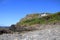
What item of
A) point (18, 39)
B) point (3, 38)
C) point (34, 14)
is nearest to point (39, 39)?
point (18, 39)

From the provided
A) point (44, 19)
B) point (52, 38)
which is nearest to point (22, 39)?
point (52, 38)

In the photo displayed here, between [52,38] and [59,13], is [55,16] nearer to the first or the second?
[59,13]

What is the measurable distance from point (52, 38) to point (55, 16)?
24812 mm

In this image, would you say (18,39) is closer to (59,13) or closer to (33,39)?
(33,39)

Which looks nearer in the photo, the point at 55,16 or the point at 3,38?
the point at 3,38

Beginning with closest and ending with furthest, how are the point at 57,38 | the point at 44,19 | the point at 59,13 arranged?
the point at 57,38 → the point at 44,19 → the point at 59,13

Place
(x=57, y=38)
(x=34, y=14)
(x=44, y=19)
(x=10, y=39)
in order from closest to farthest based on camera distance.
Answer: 1. (x=57, y=38)
2. (x=10, y=39)
3. (x=44, y=19)
4. (x=34, y=14)

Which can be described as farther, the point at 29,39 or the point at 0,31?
the point at 0,31

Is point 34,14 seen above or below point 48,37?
above

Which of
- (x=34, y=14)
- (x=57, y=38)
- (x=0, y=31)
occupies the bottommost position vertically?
(x=57, y=38)

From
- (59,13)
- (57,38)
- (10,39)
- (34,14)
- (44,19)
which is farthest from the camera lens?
(34,14)

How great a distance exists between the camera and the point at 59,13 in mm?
44500

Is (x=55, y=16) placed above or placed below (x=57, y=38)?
above

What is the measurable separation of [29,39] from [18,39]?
100cm
